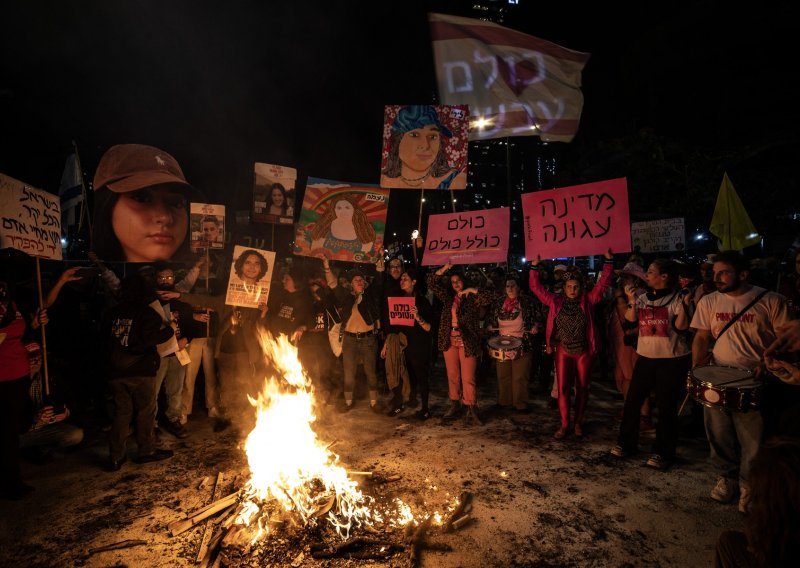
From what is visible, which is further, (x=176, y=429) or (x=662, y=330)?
(x=176, y=429)

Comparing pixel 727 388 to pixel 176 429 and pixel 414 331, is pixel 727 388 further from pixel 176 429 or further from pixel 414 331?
pixel 176 429

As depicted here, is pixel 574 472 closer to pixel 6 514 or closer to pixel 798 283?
pixel 798 283

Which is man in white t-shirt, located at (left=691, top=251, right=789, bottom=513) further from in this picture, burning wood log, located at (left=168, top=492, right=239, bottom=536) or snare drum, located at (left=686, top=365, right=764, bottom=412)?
burning wood log, located at (left=168, top=492, right=239, bottom=536)

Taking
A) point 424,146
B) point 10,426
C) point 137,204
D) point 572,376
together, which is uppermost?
point 424,146

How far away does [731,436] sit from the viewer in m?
4.36

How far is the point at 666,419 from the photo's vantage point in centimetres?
493

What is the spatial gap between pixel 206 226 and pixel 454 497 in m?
6.02

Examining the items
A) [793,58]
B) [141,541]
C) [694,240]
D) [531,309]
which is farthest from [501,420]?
[694,240]

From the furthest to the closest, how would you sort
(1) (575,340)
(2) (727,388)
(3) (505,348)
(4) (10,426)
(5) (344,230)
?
1. (5) (344,230)
2. (3) (505,348)
3. (1) (575,340)
4. (4) (10,426)
5. (2) (727,388)

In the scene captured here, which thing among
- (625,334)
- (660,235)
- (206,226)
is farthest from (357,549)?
(660,235)

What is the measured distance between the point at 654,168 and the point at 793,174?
4299 millimetres

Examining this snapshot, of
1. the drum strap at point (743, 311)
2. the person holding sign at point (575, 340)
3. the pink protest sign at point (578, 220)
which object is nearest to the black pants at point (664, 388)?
the person holding sign at point (575, 340)

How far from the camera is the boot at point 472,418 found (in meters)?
6.53

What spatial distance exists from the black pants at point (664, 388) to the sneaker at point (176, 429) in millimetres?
6398
